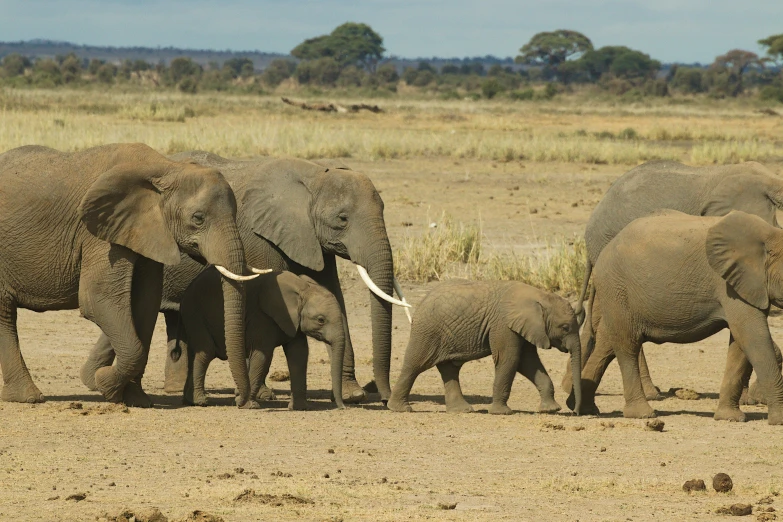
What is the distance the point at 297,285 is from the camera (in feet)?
33.6

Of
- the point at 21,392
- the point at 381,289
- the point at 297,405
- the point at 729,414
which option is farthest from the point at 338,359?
the point at 729,414

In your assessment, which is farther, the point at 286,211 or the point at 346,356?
the point at 346,356

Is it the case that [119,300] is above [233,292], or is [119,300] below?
below

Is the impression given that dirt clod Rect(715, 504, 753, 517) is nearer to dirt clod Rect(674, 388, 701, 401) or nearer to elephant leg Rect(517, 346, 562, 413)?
elephant leg Rect(517, 346, 562, 413)

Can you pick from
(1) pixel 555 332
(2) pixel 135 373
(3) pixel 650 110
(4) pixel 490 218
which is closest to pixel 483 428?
(1) pixel 555 332

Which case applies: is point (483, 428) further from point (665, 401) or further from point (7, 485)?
point (7, 485)

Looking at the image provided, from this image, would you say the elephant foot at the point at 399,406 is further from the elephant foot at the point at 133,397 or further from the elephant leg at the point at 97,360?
the elephant leg at the point at 97,360

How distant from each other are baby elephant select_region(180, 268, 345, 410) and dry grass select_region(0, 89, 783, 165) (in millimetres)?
17628

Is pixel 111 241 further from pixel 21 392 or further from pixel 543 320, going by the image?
pixel 543 320

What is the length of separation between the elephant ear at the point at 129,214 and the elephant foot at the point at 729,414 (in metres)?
4.20

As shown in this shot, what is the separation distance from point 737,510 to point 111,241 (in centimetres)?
494

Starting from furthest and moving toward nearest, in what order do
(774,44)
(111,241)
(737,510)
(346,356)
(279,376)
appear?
(774,44) → (279,376) → (346,356) → (111,241) → (737,510)

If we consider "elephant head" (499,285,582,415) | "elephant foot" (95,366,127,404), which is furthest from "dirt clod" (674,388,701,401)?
"elephant foot" (95,366,127,404)

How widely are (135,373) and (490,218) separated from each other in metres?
12.3
